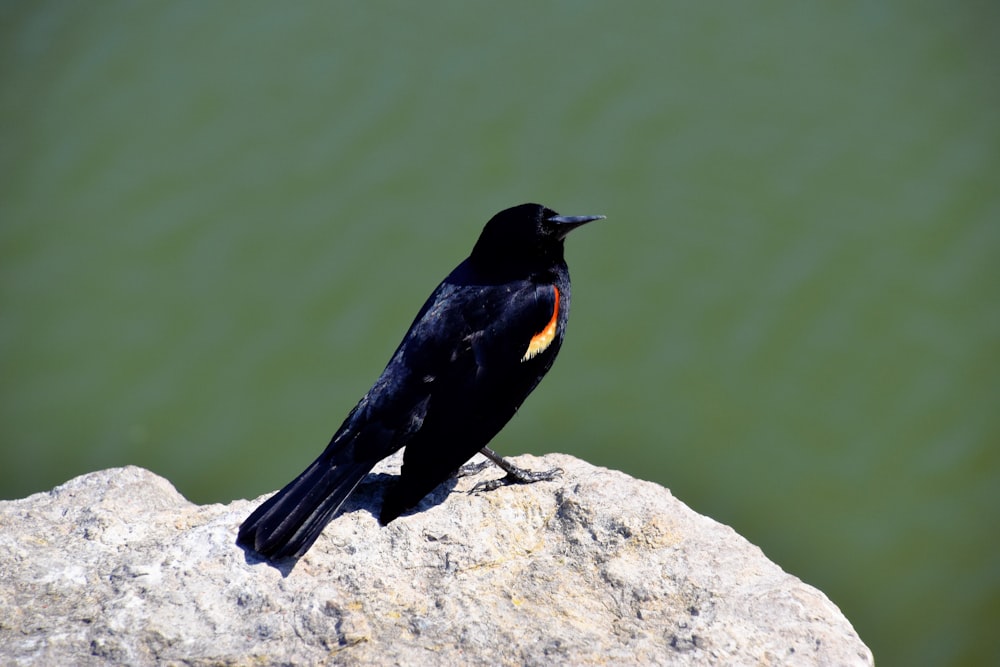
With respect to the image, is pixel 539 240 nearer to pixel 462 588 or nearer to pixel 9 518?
pixel 462 588

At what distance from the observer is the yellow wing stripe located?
4.40 metres

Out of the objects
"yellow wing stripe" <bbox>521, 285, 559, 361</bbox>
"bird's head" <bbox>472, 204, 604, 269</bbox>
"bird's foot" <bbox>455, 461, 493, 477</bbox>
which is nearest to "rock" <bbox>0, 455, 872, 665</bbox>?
"bird's foot" <bbox>455, 461, 493, 477</bbox>

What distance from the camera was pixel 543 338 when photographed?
14.7 feet

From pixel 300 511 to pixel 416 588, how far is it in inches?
19.9

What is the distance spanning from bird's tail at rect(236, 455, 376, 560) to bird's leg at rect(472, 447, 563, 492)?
2.07ft

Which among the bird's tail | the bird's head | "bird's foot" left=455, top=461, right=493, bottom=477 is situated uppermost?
the bird's head

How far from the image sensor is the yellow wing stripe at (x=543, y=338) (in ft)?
14.4

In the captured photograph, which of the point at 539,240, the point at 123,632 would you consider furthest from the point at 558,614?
the point at 539,240

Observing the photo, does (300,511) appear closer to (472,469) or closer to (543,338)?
(472,469)

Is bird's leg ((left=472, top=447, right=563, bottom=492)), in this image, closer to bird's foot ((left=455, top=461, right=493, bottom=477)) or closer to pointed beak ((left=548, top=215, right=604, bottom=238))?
bird's foot ((left=455, top=461, right=493, bottom=477))

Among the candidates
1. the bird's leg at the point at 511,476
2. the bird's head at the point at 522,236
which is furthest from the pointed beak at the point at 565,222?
the bird's leg at the point at 511,476

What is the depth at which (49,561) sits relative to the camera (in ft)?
11.9

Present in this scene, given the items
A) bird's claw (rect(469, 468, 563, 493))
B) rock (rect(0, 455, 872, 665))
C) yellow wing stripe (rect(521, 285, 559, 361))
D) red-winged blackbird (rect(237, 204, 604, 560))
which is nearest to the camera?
rock (rect(0, 455, 872, 665))

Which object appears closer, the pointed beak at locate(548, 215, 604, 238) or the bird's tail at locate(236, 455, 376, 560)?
the bird's tail at locate(236, 455, 376, 560)
